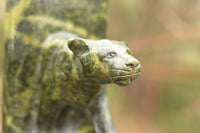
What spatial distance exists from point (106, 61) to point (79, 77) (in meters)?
0.08

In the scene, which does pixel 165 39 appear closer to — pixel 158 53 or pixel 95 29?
pixel 158 53

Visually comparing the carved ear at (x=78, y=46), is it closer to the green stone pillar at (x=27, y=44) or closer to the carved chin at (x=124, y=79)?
the carved chin at (x=124, y=79)

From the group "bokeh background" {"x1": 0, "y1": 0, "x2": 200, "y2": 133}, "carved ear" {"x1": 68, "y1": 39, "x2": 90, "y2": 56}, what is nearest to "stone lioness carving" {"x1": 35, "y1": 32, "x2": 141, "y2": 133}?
"carved ear" {"x1": 68, "y1": 39, "x2": 90, "y2": 56}

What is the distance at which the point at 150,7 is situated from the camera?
55.1 inches

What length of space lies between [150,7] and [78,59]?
37.2 inches

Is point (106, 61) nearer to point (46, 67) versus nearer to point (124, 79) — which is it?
point (124, 79)

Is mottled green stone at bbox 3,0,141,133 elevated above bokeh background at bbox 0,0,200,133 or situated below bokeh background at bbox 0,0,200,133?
below

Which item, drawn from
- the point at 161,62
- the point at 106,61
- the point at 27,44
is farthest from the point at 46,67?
the point at 161,62

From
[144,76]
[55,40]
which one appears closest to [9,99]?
[55,40]

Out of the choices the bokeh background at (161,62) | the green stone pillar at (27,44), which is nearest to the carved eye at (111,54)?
the green stone pillar at (27,44)

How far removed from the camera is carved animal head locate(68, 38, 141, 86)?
0.46 m

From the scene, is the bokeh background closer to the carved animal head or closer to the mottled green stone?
the mottled green stone

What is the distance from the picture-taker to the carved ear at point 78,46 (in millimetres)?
507

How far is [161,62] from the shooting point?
141cm
